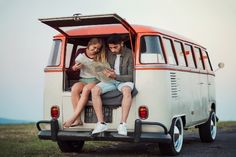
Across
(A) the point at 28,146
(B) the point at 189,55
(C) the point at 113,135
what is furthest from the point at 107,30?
(A) the point at 28,146

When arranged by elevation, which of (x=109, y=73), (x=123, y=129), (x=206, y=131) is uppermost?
(x=109, y=73)

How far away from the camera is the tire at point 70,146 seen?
11.4 meters

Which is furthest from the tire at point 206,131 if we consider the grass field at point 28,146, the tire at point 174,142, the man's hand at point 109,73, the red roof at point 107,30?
the man's hand at point 109,73

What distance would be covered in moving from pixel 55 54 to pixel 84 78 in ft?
2.72

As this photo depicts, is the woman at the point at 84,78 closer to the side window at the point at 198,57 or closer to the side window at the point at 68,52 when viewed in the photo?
the side window at the point at 68,52

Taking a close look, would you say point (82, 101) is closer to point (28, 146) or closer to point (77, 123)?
point (77, 123)

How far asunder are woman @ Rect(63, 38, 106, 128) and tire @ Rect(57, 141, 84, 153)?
0.78 meters

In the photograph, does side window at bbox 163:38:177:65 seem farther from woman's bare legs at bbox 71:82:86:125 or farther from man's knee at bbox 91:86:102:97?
woman's bare legs at bbox 71:82:86:125

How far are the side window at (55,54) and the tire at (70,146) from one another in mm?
1585

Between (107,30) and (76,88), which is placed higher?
(107,30)

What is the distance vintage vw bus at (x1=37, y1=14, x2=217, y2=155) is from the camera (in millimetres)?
10102

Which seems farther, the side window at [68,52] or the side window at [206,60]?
the side window at [206,60]

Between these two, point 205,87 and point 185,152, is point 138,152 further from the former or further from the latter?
point 205,87

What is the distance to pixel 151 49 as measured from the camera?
10.3 meters
